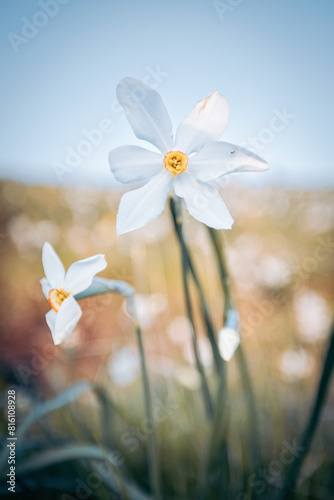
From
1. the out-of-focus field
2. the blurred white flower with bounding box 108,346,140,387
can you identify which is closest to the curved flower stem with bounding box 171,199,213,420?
the out-of-focus field

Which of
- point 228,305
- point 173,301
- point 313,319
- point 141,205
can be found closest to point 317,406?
point 228,305

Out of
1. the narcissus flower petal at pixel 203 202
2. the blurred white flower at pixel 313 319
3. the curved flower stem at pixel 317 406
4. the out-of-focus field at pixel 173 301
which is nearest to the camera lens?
the narcissus flower petal at pixel 203 202

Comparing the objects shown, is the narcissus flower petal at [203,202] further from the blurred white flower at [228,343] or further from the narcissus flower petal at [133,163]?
the blurred white flower at [228,343]

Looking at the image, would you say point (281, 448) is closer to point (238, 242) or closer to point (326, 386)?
point (326, 386)

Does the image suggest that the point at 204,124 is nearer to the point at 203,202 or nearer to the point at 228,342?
the point at 203,202

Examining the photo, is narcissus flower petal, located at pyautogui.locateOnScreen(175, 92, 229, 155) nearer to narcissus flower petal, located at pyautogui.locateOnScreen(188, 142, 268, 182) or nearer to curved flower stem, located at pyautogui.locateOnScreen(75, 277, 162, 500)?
narcissus flower petal, located at pyautogui.locateOnScreen(188, 142, 268, 182)

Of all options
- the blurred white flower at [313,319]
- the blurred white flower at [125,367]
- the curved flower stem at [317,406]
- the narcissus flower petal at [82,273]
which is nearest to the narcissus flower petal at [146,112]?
the narcissus flower petal at [82,273]
